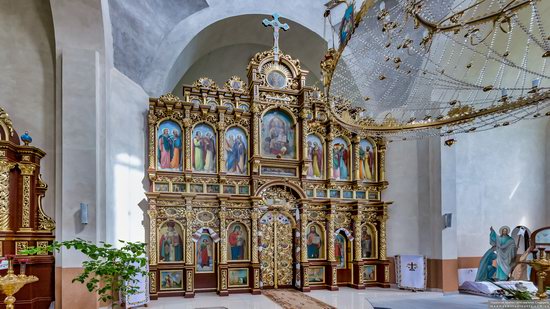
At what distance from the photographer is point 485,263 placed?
8867mm

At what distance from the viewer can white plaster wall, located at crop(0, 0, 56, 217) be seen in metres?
7.08

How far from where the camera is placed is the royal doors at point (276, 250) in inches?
381

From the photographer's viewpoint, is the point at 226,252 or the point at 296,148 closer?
the point at 226,252

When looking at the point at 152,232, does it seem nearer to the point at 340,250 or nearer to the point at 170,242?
the point at 170,242

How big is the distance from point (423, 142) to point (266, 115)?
14.5ft

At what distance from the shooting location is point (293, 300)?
27.1 ft

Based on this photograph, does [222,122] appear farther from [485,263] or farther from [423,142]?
[485,263]

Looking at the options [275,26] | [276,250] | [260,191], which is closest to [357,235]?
[276,250]

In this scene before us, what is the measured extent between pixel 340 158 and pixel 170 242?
17.2 feet

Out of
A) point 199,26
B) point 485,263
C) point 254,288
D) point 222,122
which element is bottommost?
point 254,288

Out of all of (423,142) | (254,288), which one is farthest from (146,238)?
(423,142)

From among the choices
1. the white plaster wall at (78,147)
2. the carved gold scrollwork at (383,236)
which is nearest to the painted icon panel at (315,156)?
the carved gold scrollwork at (383,236)

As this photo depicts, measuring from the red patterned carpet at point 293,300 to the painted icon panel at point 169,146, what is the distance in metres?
3.98

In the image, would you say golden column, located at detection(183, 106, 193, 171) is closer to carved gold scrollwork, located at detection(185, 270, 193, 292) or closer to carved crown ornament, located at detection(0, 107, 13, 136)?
carved gold scrollwork, located at detection(185, 270, 193, 292)
